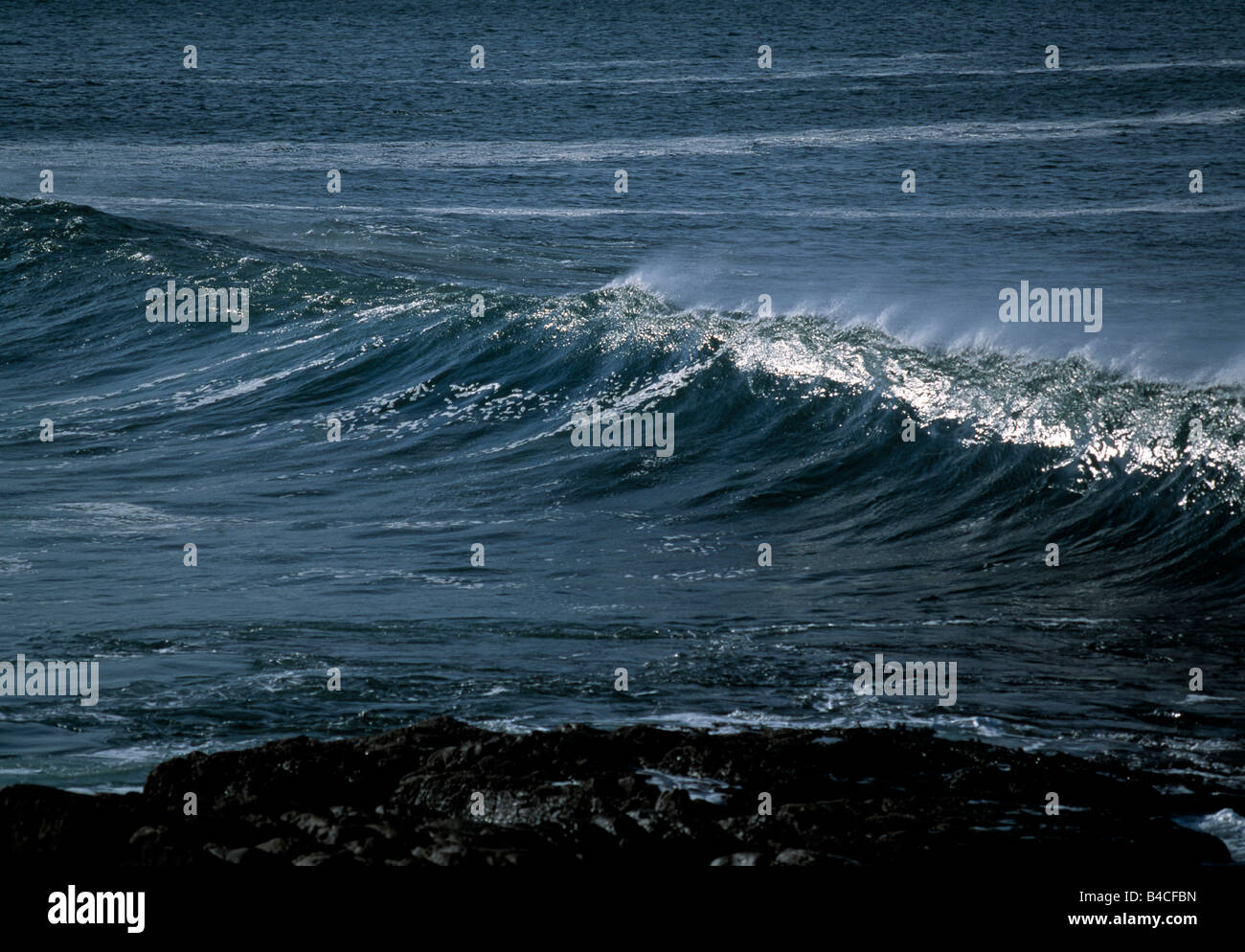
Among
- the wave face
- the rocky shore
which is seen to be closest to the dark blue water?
the wave face

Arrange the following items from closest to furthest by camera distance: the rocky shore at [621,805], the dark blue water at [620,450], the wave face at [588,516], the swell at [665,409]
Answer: the rocky shore at [621,805], the dark blue water at [620,450], the wave face at [588,516], the swell at [665,409]

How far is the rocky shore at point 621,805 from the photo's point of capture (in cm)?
516

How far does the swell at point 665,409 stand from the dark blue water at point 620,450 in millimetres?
55

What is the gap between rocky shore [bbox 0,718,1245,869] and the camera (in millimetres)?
5156

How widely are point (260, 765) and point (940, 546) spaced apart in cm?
639

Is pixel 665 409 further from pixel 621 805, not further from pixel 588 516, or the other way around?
pixel 621 805

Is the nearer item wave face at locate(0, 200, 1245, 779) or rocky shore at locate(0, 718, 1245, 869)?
rocky shore at locate(0, 718, 1245, 869)

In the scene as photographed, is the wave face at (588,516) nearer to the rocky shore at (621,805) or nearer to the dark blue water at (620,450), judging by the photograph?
the dark blue water at (620,450)

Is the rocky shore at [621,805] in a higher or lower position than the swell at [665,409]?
lower

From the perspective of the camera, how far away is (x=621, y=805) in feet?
18.7

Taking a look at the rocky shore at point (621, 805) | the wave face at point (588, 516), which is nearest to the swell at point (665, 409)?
the wave face at point (588, 516)

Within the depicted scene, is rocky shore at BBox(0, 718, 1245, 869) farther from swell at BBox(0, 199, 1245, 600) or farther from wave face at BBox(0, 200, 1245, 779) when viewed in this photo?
swell at BBox(0, 199, 1245, 600)

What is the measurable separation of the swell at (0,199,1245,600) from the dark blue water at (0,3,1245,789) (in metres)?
0.06

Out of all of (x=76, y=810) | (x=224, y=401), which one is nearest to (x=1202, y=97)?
(x=224, y=401)
